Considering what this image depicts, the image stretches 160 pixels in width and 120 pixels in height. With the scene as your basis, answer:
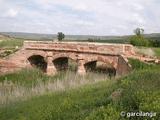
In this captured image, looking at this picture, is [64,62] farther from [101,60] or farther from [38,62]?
[101,60]

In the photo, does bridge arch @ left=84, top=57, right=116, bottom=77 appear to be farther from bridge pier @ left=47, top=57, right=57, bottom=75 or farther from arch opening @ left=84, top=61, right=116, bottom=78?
bridge pier @ left=47, top=57, right=57, bottom=75

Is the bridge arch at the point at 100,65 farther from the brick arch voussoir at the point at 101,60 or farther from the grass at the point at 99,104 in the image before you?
the grass at the point at 99,104

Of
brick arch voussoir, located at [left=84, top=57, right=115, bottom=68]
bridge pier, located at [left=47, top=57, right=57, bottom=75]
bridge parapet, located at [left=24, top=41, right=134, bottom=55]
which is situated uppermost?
bridge parapet, located at [left=24, top=41, right=134, bottom=55]

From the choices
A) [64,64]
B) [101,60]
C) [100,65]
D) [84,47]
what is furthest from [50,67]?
[101,60]

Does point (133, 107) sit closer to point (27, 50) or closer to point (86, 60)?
point (86, 60)

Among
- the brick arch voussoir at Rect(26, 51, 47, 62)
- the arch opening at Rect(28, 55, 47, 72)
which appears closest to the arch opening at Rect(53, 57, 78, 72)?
the brick arch voussoir at Rect(26, 51, 47, 62)

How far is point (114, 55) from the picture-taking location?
2905 cm

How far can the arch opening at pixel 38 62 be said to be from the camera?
3588 centimetres

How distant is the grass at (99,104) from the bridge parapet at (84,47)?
41.0 feet

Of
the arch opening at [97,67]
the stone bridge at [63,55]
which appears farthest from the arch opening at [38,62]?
the arch opening at [97,67]

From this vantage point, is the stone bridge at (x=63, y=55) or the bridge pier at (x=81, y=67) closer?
the stone bridge at (x=63, y=55)

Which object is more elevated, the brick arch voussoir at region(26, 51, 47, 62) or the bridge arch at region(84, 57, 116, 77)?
the brick arch voussoir at region(26, 51, 47, 62)

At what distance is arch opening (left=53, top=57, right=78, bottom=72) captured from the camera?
3470cm

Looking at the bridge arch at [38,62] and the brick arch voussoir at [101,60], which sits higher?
the brick arch voussoir at [101,60]
